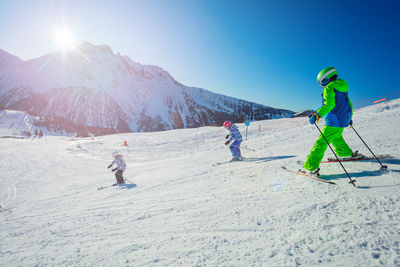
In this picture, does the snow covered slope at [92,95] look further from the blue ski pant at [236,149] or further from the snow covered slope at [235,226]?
the snow covered slope at [235,226]

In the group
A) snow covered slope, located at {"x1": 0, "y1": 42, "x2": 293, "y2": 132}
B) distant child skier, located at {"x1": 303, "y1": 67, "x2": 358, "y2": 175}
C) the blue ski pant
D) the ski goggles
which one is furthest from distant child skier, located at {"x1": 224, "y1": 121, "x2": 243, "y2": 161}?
snow covered slope, located at {"x1": 0, "y1": 42, "x2": 293, "y2": 132}

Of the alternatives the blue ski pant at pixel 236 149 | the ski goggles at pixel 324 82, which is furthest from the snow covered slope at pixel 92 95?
the ski goggles at pixel 324 82

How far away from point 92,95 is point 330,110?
188 meters

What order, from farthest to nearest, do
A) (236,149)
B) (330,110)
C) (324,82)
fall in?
(236,149), (324,82), (330,110)

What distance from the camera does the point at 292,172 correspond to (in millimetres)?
4125

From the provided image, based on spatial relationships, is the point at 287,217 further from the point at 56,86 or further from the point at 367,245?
the point at 56,86

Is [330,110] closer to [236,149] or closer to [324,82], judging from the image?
[324,82]

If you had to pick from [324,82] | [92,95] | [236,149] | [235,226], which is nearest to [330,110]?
[324,82]

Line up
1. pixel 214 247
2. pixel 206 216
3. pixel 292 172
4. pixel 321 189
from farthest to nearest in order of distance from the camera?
pixel 292 172, pixel 321 189, pixel 206 216, pixel 214 247

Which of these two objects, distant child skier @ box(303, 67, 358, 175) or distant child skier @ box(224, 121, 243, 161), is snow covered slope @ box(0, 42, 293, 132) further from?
distant child skier @ box(303, 67, 358, 175)

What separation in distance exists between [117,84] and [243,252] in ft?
676

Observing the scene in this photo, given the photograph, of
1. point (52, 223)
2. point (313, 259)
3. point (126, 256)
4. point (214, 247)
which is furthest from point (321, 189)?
point (52, 223)

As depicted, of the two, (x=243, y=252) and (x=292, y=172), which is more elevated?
(x=292, y=172)

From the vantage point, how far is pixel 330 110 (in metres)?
3.61
